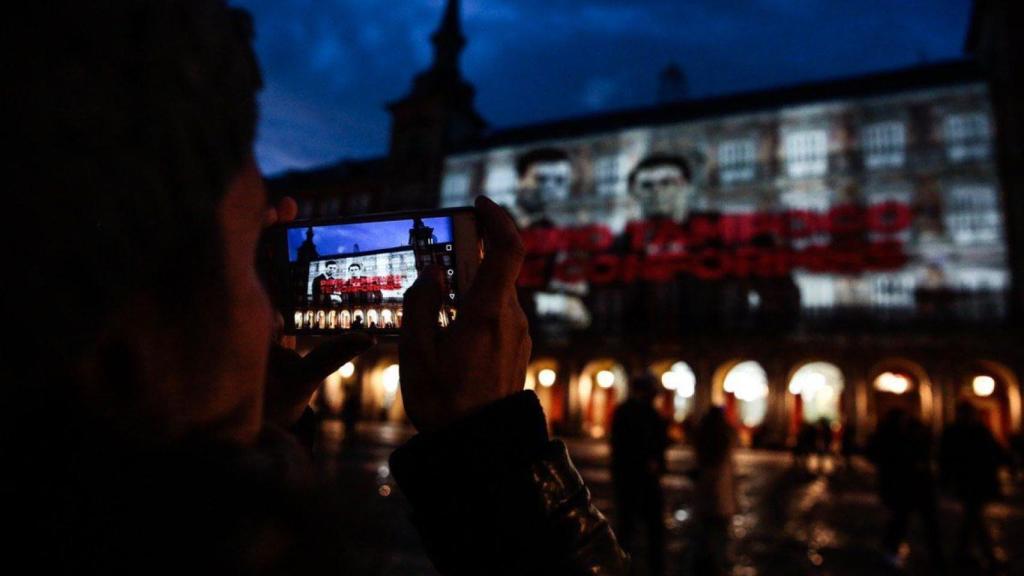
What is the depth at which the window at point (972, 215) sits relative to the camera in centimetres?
2166

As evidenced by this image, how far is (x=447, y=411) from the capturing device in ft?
3.13

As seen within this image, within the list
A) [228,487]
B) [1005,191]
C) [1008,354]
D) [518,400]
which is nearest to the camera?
[228,487]

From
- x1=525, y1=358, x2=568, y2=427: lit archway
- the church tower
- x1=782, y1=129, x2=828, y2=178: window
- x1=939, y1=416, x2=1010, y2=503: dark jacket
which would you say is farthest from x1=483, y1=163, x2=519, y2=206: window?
x1=939, y1=416, x2=1010, y2=503: dark jacket

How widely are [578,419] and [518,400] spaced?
26229mm

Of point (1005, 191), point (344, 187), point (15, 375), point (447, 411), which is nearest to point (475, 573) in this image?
point (447, 411)

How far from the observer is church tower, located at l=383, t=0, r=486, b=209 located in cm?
3294

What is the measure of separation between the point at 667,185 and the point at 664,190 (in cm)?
26

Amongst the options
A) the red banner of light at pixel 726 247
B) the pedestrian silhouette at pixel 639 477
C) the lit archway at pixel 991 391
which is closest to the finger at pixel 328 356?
the pedestrian silhouette at pixel 639 477

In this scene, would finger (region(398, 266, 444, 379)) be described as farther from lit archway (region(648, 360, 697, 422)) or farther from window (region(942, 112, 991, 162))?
window (region(942, 112, 991, 162))

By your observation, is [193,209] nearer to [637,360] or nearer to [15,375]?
[15,375]

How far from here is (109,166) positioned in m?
0.55

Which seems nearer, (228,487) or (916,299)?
(228,487)

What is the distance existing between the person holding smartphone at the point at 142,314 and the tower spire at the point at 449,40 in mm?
38924

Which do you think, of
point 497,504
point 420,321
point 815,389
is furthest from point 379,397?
point 497,504
